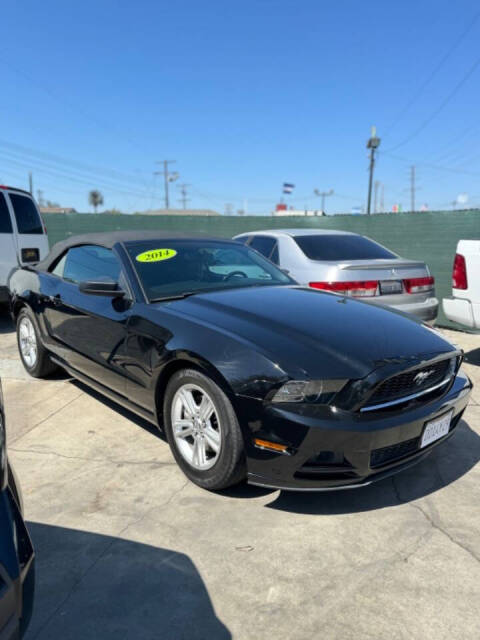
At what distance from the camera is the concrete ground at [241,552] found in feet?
6.48

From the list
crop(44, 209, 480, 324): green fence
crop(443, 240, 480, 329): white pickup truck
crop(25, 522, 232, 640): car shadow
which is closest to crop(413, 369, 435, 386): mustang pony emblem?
crop(25, 522, 232, 640): car shadow

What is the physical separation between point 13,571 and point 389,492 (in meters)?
2.18

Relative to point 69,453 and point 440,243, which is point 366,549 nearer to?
point 69,453

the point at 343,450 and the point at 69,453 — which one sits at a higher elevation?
the point at 343,450

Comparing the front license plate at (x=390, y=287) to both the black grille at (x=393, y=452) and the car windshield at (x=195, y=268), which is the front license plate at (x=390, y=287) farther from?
the black grille at (x=393, y=452)

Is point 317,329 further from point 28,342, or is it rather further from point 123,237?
point 28,342

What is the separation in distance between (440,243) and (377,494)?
6134mm

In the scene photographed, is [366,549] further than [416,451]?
No

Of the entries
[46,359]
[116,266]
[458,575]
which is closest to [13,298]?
[46,359]

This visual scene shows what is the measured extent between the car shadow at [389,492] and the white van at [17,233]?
5.94 metres

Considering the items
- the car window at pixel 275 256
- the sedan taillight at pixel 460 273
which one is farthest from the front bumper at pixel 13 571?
the sedan taillight at pixel 460 273

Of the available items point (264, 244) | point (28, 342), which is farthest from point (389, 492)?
point (264, 244)

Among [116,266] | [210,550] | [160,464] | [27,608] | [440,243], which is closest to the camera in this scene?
[27,608]

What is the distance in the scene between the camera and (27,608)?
145cm
